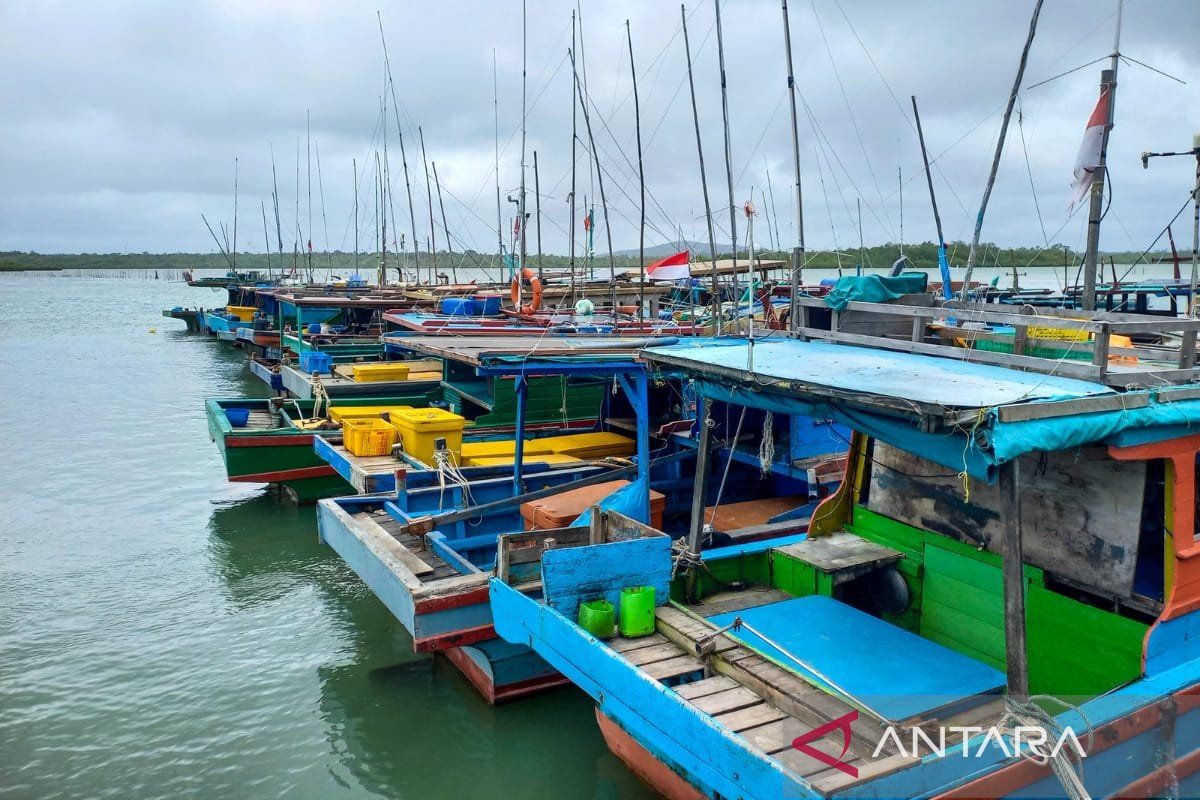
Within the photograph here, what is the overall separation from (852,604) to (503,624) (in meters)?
3.04

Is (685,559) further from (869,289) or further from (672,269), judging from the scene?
(672,269)

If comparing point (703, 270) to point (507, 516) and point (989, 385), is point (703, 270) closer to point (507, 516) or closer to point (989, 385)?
point (507, 516)

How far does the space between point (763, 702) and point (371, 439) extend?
27.8ft

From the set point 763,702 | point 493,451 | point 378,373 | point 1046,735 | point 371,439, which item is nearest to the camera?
point 1046,735

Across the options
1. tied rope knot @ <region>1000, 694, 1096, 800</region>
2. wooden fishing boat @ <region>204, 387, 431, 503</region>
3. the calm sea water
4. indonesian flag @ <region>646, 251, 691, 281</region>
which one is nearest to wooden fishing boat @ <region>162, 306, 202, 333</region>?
the calm sea water

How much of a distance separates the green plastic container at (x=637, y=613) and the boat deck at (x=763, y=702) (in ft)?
0.22

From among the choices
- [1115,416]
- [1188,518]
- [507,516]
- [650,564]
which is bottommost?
[507,516]

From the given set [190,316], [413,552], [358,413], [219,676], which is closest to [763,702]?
[413,552]

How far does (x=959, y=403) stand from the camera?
14.1ft

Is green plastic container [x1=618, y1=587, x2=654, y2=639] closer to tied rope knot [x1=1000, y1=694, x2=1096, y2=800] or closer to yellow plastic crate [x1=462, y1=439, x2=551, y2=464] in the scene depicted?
tied rope knot [x1=1000, y1=694, x2=1096, y2=800]

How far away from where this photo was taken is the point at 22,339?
151 ft

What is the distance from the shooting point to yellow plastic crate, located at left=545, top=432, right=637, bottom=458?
42.7 feet

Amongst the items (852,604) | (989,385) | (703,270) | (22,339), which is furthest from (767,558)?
(22,339)

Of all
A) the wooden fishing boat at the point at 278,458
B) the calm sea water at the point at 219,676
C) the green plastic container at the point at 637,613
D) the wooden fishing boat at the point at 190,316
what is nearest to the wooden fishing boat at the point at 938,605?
the green plastic container at the point at 637,613
